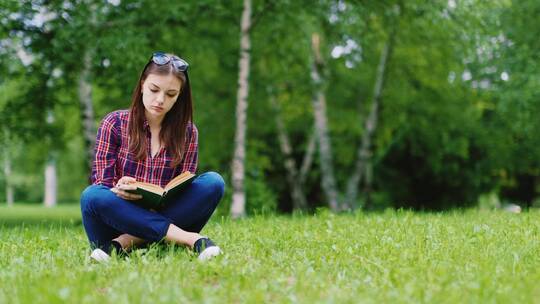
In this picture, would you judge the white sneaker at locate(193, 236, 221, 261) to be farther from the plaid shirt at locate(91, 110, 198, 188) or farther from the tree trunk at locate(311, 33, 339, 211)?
the tree trunk at locate(311, 33, 339, 211)

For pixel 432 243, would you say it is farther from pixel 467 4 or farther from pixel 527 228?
pixel 467 4

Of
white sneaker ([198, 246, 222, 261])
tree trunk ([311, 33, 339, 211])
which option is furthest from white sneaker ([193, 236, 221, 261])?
tree trunk ([311, 33, 339, 211])

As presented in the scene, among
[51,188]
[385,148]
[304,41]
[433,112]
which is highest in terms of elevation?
[304,41]

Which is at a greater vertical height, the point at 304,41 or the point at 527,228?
the point at 304,41

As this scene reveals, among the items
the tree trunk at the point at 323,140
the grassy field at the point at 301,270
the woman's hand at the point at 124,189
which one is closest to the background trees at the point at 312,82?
the tree trunk at the point at 323,140

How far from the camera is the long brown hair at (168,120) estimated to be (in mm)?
4612

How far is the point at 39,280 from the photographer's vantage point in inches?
140

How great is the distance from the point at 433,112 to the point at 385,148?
268 centimetres

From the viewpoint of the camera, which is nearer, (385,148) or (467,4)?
(467,4)

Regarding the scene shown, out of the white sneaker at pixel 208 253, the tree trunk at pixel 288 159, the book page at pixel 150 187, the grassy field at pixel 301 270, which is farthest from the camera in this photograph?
the tree trunk at pixel 288 159

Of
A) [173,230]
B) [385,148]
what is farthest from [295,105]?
[173,230]

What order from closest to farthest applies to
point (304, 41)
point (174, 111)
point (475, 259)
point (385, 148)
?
point (475, 259) → point (174, 111) → point (304, 41) → point (385, 148)

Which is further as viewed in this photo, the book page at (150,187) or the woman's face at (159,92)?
the woman's face at (159,92)

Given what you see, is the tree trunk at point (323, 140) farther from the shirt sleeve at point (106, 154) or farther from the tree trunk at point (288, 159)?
the shirt sleeve at point (106, 154)
